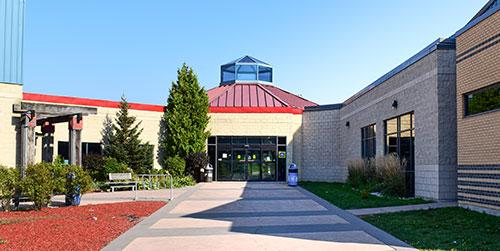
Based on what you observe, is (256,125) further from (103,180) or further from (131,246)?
(131,246)

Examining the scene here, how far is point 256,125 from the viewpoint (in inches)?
1225

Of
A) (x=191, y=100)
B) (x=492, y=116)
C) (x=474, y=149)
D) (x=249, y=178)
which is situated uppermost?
(x=191, y=100)

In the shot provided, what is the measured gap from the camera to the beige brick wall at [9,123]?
18.0 m

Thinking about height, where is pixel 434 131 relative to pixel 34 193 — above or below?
above

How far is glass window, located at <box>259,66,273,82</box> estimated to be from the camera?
40.3 m

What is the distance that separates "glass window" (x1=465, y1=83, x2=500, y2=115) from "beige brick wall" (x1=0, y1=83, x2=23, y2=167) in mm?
15836

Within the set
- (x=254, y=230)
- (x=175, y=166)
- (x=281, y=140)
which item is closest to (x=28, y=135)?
(x=254, y=230)

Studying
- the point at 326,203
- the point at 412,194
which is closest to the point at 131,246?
the point at 326,203

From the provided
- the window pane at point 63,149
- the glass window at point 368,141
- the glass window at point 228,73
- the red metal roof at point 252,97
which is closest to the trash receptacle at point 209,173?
the red metal roof at point 252,97

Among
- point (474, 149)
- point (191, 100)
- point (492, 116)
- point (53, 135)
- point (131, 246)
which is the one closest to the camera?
point (131, 246)

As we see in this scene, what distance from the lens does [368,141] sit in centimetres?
2389

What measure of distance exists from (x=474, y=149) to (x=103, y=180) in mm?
17525

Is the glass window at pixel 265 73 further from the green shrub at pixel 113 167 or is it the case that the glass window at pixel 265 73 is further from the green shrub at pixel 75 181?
the green shrub at pixel 75 181

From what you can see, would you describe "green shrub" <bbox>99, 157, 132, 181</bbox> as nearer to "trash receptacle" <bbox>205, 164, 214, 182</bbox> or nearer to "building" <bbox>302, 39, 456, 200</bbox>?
"trash receptacle" <bbox>205, 164, 214, 182</bbox>
